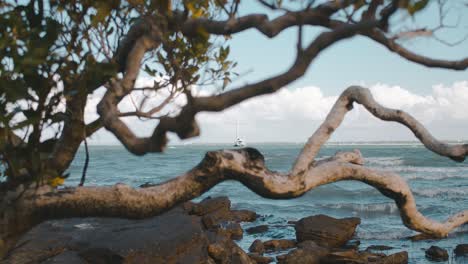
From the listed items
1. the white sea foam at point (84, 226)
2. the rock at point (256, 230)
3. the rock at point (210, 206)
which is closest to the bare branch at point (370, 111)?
the white sea foam at point (84, 226)

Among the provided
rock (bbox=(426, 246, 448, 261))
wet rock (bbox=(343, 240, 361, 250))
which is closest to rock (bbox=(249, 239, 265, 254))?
wet rock (bbox=(343, 240, 361, 250))

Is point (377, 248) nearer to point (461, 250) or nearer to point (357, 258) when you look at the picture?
point (461, 250)

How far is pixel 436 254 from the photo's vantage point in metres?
15.3

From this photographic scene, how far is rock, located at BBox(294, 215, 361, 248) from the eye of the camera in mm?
16828

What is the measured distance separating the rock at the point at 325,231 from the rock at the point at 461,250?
3474mm

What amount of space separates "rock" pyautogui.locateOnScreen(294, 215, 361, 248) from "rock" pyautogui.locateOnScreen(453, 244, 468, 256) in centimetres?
347

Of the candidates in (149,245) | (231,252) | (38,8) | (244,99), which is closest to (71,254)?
(149,245)

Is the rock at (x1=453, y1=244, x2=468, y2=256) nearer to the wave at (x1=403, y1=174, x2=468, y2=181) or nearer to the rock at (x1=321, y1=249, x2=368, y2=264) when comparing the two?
the rock at (x1=321, y1=249, x2=368, y2=264)

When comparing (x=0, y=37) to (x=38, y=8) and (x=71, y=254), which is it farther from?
(x=71, y=254)

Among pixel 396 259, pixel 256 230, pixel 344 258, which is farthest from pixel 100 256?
pixel 256 230

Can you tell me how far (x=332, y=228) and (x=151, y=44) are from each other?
578 inches

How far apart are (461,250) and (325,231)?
13.9ft

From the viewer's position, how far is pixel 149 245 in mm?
10359

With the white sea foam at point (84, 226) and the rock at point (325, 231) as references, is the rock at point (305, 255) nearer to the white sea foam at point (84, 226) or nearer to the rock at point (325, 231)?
the rock at point (325, 231)
